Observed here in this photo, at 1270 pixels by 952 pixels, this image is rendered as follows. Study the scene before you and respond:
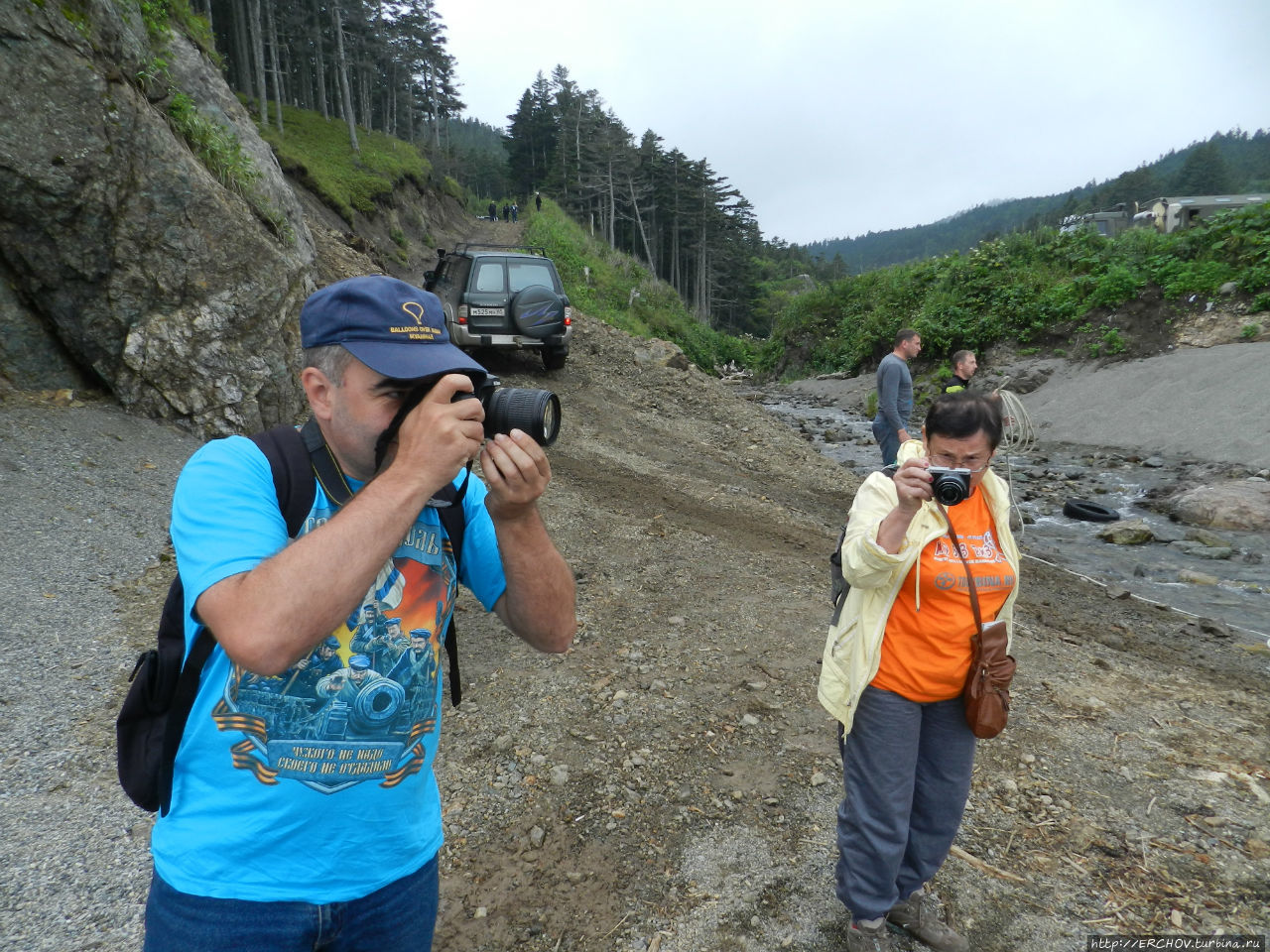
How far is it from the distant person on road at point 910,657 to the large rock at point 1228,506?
372 inches

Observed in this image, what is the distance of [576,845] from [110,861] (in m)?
1.82

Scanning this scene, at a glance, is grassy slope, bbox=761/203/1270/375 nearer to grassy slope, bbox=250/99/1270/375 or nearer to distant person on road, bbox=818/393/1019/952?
grassy slope, bbox=250/99/1270/375

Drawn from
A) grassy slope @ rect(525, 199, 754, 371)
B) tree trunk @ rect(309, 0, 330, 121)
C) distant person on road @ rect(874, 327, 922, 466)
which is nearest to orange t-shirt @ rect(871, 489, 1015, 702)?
distant person on road @ rect(874, 327, 922, 466)

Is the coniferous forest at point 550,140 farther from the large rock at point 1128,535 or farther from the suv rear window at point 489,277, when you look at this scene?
the large rock at point 1128,535

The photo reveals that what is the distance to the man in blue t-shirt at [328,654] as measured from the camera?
3.77 ft

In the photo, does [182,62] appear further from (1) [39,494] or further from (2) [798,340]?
(2) [798,340]

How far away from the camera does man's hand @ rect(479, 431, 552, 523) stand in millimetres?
1383

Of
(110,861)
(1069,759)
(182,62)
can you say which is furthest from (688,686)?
(182,62)

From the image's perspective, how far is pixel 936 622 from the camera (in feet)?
8.04

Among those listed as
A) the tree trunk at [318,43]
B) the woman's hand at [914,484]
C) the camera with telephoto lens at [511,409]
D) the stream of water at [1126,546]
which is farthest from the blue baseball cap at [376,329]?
the tree trunk at [318,43]

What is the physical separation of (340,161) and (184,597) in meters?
35.2

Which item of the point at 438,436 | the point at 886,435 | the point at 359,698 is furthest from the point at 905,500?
the point at 886,435

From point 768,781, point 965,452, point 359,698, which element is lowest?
point 768,781

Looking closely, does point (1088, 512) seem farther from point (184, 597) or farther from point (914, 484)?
point (184, 597)
